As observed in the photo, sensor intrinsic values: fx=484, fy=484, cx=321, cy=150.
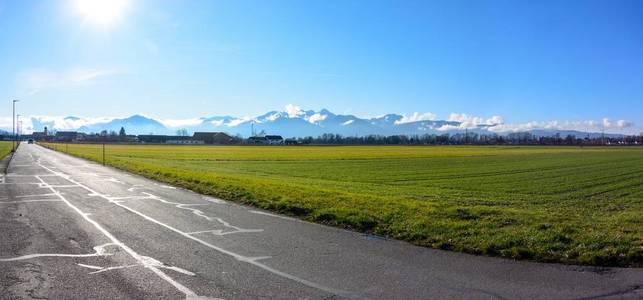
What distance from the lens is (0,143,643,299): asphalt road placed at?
614 cm

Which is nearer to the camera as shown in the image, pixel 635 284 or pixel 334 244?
pixel 635 284

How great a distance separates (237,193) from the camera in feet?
55.8

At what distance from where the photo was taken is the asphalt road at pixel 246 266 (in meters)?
6.14

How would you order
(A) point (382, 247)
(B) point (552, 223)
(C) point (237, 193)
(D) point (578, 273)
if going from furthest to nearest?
(C) point (237, 193) → (B) point (552, 223) → (A) point (382, 247) → (D) point (578, 273)

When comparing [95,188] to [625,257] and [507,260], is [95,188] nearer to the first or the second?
[507,260]

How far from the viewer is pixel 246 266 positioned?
7391mm

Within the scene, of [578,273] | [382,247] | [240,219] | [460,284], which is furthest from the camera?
[240,219]

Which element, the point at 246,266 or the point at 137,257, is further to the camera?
the point at 137,257

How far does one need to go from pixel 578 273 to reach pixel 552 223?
3723mm

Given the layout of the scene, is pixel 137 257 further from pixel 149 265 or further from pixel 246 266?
pixel 246 266

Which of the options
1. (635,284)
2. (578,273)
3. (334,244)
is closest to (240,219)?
(334,244)

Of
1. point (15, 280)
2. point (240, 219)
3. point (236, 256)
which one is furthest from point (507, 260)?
point (15, 280)

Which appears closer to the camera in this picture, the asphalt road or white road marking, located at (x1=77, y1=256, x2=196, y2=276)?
the asphalt road

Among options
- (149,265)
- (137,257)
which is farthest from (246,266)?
(137,257)
